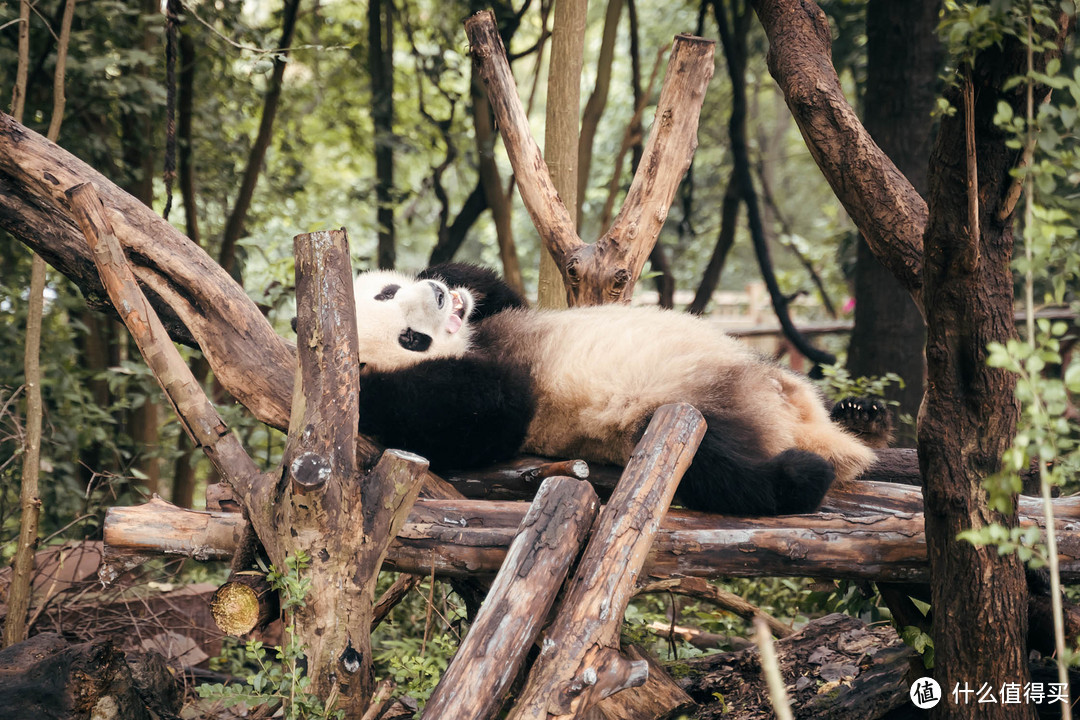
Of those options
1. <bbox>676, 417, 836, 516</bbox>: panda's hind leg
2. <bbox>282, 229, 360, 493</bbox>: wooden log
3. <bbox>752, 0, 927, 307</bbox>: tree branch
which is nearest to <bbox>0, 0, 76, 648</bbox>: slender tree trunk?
<bbox>282, 229, 360, 493</bbox>: wooden log

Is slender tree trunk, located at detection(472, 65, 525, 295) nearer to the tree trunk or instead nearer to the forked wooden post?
the forked wooden post

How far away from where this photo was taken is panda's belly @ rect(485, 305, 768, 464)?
8.72 ft

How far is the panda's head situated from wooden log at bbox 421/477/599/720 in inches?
34.1

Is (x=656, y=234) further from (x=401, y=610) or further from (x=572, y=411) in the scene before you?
(x=401, y=610)

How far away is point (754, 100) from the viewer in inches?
368

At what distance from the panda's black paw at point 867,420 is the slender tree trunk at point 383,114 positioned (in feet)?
10.4

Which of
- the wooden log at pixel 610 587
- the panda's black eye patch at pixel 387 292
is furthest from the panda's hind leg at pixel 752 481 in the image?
the panda's black eye patch at pixel 387 292

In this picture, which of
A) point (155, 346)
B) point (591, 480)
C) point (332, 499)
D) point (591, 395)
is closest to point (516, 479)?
point (591, 480)

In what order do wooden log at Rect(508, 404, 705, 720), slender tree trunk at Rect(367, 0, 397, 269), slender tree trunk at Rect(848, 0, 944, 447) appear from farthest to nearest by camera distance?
slender tree trunk at Rect(367, 0, 397, 269), slender tree trunk at Rect(848, 0, 944, 447), wooden log at Rect(508, 404, 705, 720)

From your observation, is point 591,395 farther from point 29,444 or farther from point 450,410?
point 29,444

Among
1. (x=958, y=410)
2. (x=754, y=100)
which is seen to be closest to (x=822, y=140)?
(x=958, y=410)

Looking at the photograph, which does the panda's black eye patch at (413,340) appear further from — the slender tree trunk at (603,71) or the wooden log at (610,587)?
the slender tree trunk at (603,71)

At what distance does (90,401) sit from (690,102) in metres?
3.41

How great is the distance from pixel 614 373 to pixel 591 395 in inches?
4.2
